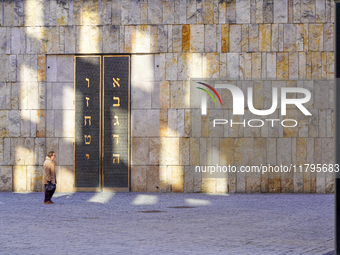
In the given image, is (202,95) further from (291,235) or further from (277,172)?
(291,235)

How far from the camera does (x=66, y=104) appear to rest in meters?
20.5

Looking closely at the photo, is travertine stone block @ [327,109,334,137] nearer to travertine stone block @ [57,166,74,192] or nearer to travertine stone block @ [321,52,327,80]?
travertine stone block @ [321,52,327,80]

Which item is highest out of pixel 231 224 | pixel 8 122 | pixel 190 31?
pixel 190 31

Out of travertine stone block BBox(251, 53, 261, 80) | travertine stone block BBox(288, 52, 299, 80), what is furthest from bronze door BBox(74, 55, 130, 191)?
travertine stone block BBox(288, 52, 299, 80)

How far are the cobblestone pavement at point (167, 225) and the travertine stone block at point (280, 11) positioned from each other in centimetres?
697

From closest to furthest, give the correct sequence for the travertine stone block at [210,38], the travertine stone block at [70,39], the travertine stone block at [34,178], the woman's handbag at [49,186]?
1. the woman's handbag at [49,186]
2. the travertine stone block at [210,38]
3. the travertine stone block at [34,178]
4. the travertine stone block at [70,39]

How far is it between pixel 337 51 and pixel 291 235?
3.97 m

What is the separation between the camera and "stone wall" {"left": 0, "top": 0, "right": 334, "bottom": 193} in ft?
65.4

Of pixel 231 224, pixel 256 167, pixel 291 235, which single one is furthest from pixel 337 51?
pixel 256 167

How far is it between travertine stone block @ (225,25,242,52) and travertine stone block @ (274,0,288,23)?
1.49 meters

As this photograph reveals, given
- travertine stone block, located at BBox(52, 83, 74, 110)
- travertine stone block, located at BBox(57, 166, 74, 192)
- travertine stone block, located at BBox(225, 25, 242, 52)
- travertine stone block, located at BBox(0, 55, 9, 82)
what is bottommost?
travertine stone block, located at BBox(57, 166, 74, 192)

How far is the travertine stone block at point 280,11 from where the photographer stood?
65.6 feet

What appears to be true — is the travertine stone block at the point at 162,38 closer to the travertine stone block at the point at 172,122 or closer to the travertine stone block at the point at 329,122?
the travertine stone block at the point at 172,122

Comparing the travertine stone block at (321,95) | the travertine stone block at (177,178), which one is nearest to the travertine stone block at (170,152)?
the travertine stone block at (177,178)
